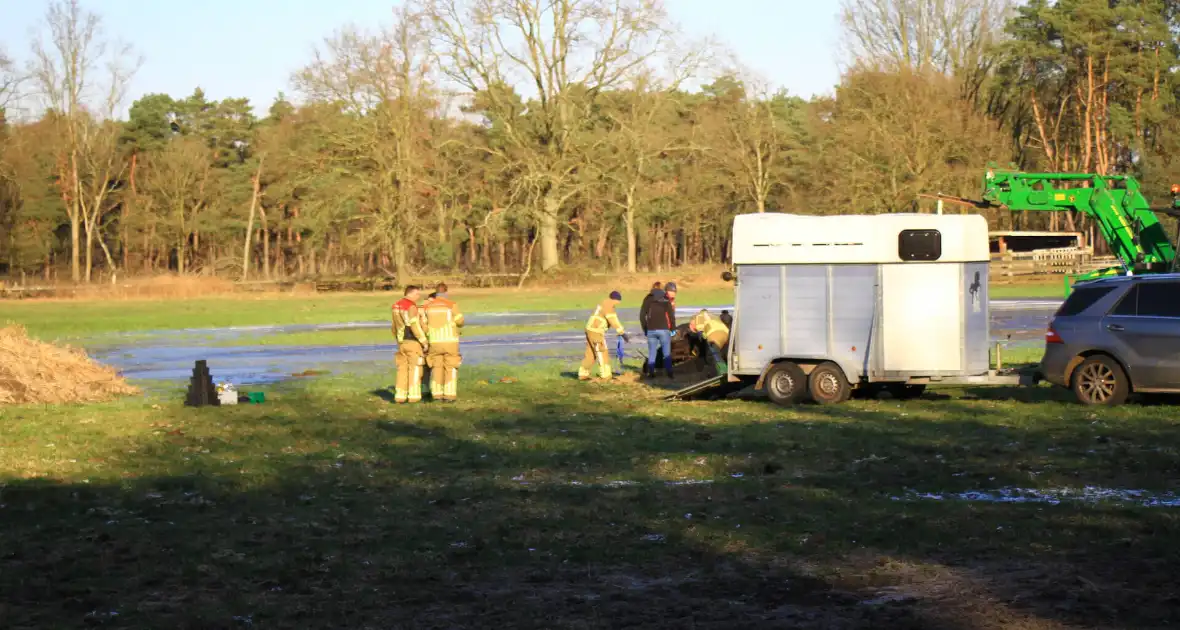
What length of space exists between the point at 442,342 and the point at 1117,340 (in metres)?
8.99

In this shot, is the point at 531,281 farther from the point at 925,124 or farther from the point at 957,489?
the point at 957,489

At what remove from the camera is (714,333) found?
2330cm

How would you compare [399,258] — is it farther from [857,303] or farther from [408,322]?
[857,303]

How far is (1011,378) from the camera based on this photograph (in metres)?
18.3

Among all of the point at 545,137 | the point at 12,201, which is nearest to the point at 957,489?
the point at 545,137

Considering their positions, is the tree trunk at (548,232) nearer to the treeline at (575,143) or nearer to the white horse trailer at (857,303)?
the treeline at (575,143)

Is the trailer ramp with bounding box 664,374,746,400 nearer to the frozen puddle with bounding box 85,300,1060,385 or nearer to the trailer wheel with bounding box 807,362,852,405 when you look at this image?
the trailer wheel with bounding box 807,362,852,405

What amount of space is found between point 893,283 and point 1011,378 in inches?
Answer: 76.3

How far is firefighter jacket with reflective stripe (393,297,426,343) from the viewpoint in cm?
2002

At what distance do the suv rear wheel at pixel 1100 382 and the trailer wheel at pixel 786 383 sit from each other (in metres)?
3.45

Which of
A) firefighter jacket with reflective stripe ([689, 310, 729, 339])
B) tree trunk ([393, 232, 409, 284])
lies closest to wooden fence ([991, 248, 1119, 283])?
tree trunk ([393, 232, 409, 284])

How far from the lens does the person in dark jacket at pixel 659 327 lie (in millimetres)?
23422

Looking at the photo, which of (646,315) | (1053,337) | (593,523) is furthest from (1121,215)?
(593,523)

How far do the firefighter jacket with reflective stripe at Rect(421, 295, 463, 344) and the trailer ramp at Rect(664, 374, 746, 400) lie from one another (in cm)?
321
